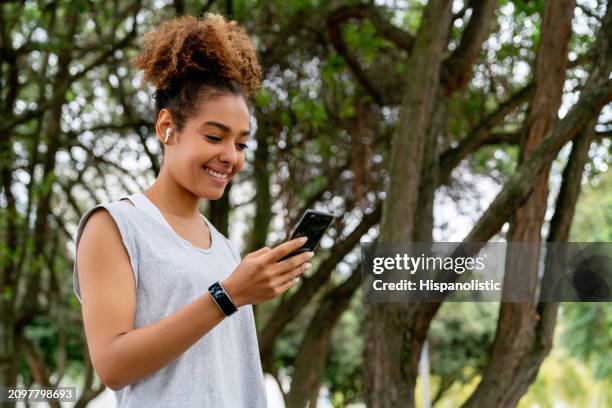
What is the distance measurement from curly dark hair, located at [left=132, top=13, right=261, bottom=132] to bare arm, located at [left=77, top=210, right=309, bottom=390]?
1.26ft

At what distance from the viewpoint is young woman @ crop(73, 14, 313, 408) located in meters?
1.62

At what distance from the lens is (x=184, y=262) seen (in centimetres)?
181

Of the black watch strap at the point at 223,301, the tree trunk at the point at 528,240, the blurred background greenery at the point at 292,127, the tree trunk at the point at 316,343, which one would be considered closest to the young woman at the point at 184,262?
the black watch strap at the point at 223,301

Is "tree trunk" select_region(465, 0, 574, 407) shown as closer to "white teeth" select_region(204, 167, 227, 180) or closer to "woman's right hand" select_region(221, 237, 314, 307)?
"white teeth" select_region(204, 167, 227, 180)

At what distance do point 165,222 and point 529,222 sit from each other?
2.93m

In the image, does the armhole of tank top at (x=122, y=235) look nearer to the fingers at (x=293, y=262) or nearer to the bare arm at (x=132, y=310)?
the bare arm at (x=132, y=310)

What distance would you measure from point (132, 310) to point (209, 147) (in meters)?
0.41

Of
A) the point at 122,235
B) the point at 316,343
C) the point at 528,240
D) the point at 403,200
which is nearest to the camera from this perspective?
the point at 122,235

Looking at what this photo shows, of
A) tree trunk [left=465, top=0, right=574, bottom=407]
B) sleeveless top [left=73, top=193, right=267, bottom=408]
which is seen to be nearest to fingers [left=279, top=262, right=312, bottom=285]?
sleeveless top [left=73, top=193, right=267, bottom=408]

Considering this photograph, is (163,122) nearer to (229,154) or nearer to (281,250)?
(229,154)

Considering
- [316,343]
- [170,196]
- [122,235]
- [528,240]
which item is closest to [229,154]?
[170,196]

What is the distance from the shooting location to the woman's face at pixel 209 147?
6.20 feet

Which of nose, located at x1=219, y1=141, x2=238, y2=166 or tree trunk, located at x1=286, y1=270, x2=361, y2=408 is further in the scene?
tree trunk, located at x1=286, y1=270, x2=361, y2=408

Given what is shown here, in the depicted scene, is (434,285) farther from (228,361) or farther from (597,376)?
(597,376)
